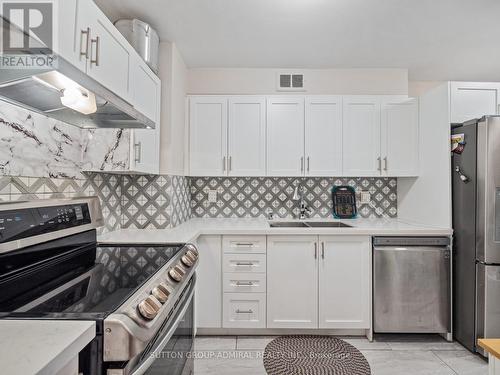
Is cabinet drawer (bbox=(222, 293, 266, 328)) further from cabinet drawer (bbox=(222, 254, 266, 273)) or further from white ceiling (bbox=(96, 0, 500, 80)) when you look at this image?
white ceiling (bbox=(96, 0, 500, 80))

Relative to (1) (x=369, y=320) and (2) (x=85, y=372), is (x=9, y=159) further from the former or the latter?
(1) (x=369, y=320)

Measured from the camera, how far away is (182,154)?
282cm

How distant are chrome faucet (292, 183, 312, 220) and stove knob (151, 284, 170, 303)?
2.18 meters

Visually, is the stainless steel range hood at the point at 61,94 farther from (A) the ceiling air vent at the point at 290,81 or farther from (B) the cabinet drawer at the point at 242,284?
(A) the ceiling air vent at the point at 290,81

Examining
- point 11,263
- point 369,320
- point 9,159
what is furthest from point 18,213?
point 369,320

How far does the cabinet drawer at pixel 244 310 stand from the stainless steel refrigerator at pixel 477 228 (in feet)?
5.22

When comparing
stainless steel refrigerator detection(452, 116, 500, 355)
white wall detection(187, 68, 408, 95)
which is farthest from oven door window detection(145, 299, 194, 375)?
white wall detection(187, 68, 408, 95)

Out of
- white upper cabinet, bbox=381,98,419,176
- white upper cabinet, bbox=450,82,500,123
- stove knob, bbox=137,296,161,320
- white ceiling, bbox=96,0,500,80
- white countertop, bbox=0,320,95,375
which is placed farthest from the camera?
white upper cabinet, bbox=381,98,419,176

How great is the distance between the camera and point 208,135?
2887mm

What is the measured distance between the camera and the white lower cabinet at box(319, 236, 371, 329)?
247 centimetres

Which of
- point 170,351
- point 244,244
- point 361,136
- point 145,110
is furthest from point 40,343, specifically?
point 361,136

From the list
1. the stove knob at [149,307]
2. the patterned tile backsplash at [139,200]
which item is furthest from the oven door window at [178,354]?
the patterned tile backsplash at [139,200]

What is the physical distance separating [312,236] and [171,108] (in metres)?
1.61

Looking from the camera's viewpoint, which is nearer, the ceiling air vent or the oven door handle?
the oven door handle
